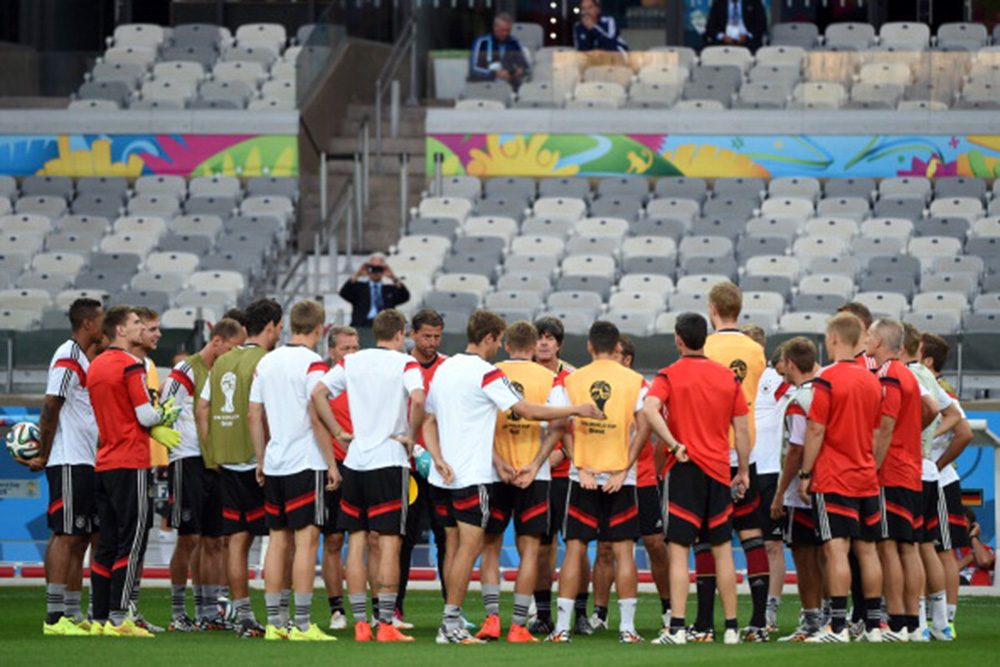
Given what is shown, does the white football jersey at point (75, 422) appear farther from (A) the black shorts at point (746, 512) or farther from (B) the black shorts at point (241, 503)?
(A) the black shorts at point (746, 512)

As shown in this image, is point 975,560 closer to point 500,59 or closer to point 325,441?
point 325,441

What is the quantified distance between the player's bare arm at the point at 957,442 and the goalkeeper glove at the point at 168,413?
16.3ft

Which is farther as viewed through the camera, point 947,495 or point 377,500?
point 947,495

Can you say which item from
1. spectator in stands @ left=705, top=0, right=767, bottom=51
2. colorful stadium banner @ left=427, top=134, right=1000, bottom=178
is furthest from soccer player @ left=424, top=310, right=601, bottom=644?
spectator in stands @ left=705, top=0, right=767, bottom=51

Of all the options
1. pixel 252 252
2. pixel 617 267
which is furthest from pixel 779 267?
pixel 252 252

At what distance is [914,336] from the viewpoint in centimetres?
1261

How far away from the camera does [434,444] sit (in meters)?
12.0

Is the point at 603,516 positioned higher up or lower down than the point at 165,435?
lower down

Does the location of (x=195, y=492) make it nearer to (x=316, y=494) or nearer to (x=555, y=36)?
(x=316, y=494)

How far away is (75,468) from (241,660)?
242cm

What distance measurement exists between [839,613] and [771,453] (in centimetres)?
168

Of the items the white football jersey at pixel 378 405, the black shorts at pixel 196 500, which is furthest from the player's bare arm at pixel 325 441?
the black shorts at pixel 196 500

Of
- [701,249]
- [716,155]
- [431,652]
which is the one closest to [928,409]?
[431,652]

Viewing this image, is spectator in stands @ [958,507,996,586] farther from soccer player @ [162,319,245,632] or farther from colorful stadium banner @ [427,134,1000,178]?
colorful stadium banner @ [427,134,1000,178]
